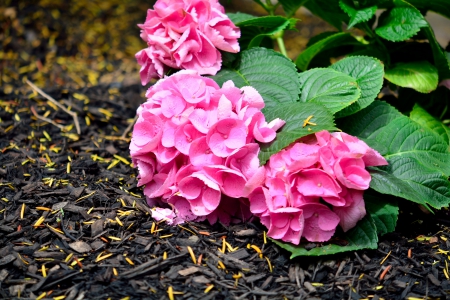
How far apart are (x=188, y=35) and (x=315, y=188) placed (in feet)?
2.65

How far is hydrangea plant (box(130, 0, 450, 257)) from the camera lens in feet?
5.56

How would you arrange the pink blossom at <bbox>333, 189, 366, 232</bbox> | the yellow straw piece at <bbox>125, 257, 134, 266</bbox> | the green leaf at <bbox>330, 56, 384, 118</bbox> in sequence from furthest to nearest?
the green leaf at <bbox>330, 56, 384, 118</bbox> < the pink blossom at <bbox>333, 189, 366, 232</bbox> < the yellow straw piece at <bbox>125, 257, 134, 266</bbox>

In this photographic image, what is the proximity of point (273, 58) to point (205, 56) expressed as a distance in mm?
278

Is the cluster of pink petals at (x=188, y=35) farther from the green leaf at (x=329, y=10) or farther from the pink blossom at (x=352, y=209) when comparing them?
the pink blossom at (x=352, y=209)

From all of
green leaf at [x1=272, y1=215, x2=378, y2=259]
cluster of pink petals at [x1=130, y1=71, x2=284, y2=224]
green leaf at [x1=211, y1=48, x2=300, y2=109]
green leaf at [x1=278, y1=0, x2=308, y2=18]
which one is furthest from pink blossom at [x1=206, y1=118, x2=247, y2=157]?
green leaf at [x1=278, y1=0, x2=308, y2=18]

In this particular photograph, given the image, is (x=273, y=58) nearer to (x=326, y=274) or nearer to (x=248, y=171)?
(x=248, y=171)

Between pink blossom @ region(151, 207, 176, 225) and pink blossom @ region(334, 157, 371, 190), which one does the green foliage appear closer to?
pink blossom @ region(334, 157, 371, 190)

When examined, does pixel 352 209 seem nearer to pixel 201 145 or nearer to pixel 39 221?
pixel 201 145

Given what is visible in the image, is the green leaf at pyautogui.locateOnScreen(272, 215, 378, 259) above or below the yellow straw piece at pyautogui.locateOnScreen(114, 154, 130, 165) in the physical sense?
above

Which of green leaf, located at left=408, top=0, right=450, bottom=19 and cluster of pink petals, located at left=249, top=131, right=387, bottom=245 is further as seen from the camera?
green leaf, located at left=408, top=0, right=450, bottom=19

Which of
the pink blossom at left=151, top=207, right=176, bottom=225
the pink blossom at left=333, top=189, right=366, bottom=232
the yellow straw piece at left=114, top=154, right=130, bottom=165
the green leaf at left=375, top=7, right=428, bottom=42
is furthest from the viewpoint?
the yellow straw piece at left=114, top=154, right=130, bottom=165

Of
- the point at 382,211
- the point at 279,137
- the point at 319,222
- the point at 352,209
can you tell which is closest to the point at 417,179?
the point at 382,211

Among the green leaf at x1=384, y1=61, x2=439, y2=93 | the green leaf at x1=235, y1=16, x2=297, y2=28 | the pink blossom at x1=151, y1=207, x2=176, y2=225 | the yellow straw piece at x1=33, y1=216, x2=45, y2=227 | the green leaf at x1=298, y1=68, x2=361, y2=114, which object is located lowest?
the yellow straw piece at x1=33, y1=216, x2=45, y2=227

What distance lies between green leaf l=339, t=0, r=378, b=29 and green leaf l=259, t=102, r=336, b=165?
52 centimetres
